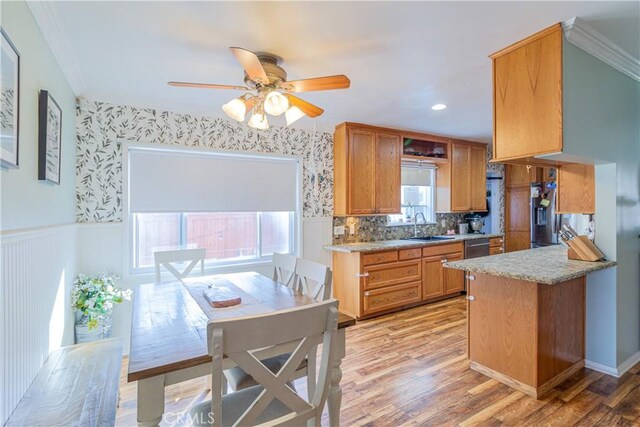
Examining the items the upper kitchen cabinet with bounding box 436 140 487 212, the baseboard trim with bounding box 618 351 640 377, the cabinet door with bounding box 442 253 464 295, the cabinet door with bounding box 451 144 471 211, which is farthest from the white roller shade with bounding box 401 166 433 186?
the baseboard trim with bounding box 618 351 640 377

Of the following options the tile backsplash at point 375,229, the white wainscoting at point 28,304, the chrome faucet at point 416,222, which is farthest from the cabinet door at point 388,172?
the white wainscoting at point 28,304

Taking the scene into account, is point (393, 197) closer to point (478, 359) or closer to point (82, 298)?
point (478, 359)

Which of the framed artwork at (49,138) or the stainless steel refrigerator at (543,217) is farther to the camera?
the stainless steel refrigerator at (543,217)

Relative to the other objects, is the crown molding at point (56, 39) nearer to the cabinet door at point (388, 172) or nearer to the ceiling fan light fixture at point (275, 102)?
the ceiling fan light fixture at point (275, 102)

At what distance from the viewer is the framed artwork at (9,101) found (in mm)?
1215

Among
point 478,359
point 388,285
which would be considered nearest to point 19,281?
point 478,359

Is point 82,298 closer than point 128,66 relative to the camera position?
No

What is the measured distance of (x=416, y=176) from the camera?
4.91 metres

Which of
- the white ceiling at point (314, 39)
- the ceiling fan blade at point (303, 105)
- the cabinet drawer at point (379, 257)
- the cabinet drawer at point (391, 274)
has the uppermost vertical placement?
the white ceiling at point (314, 39)

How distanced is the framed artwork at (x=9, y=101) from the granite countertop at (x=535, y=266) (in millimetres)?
2602

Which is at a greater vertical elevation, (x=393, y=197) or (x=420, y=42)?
(x=420, y=42)

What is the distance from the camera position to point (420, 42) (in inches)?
78.7

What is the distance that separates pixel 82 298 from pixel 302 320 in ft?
7.53

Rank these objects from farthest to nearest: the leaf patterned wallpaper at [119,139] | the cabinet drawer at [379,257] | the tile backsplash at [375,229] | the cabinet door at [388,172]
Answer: the tile backsplash at [375,229], the cabinet door at [388,172], the cabinet drawer at [379,257], the leaf patterned wallpaper at [119,139]
